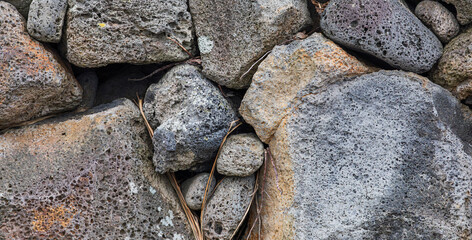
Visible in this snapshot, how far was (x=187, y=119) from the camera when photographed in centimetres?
169

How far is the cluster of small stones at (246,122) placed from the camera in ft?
5.12

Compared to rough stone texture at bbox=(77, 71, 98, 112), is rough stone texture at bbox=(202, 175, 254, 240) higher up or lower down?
lower down

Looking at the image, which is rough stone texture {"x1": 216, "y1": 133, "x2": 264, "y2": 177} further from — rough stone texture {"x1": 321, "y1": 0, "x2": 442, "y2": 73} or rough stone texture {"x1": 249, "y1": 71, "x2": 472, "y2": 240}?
rough stone texture {"x1": 321, "y1": 0, "x2": 442, "y2": 73}

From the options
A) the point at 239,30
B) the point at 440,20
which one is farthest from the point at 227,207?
the point at 440,20

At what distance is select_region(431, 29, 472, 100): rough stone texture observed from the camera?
1.58 metres

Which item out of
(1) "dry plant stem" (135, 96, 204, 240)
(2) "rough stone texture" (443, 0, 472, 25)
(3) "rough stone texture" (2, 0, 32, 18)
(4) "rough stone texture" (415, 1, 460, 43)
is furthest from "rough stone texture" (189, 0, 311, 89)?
(3) "rough stone texture" (2, 0, 32, 18)

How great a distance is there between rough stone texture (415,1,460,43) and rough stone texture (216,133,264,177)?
2.91 ft

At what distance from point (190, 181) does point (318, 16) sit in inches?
38.1

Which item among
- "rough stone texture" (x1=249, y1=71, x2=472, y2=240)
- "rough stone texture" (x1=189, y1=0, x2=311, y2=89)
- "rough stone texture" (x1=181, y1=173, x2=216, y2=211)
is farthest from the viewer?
"rough stone texture" (x1=181, y1=173, x2=216, y2=211)

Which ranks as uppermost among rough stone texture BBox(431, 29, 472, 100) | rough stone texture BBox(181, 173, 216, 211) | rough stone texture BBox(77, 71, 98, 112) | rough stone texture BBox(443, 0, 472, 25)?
rough stone texture BBox(443, 0, 472, 25)

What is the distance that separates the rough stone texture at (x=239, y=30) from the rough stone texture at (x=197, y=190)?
45cm

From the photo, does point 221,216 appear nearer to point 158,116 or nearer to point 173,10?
point 158,116

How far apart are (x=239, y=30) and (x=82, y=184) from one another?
95cm

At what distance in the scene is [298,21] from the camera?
5.52 ft
